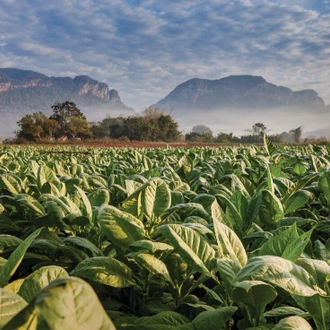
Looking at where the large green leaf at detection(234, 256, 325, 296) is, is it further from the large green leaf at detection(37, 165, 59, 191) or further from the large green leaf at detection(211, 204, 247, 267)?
the large green leaf at detection(37, 165, 59, 191)

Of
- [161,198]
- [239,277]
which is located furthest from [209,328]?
[161,198]

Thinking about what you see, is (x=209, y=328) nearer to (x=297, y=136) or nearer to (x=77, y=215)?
(x=77, y=215)

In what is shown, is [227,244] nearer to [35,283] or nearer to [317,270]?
[317,270]

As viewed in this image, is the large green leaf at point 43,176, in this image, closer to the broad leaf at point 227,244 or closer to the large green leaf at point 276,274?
the broad leaf at point 227,244

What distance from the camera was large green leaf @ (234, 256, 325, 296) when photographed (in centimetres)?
66

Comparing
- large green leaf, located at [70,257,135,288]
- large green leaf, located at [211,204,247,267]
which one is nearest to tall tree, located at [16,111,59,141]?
large green leaf, located at [70,257,135,288]

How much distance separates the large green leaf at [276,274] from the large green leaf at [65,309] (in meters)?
0.30

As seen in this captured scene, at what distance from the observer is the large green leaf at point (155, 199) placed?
1397 millimetres

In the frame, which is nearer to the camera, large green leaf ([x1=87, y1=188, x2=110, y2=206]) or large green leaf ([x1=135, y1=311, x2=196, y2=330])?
large green leaf ([x1=135, y1=311, x2=196, y2=330])

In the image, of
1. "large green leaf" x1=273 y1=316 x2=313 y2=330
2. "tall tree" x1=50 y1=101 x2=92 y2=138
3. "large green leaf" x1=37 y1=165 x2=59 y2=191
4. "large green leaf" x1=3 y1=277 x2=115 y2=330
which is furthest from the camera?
"tall tree" x1=50 y1=101 x2=92 y2=138

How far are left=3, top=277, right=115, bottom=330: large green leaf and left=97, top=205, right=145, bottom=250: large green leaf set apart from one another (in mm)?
661

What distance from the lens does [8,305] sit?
1.75 ft

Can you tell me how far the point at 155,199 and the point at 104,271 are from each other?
46 centimetres

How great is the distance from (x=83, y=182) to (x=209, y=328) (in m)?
1.85
